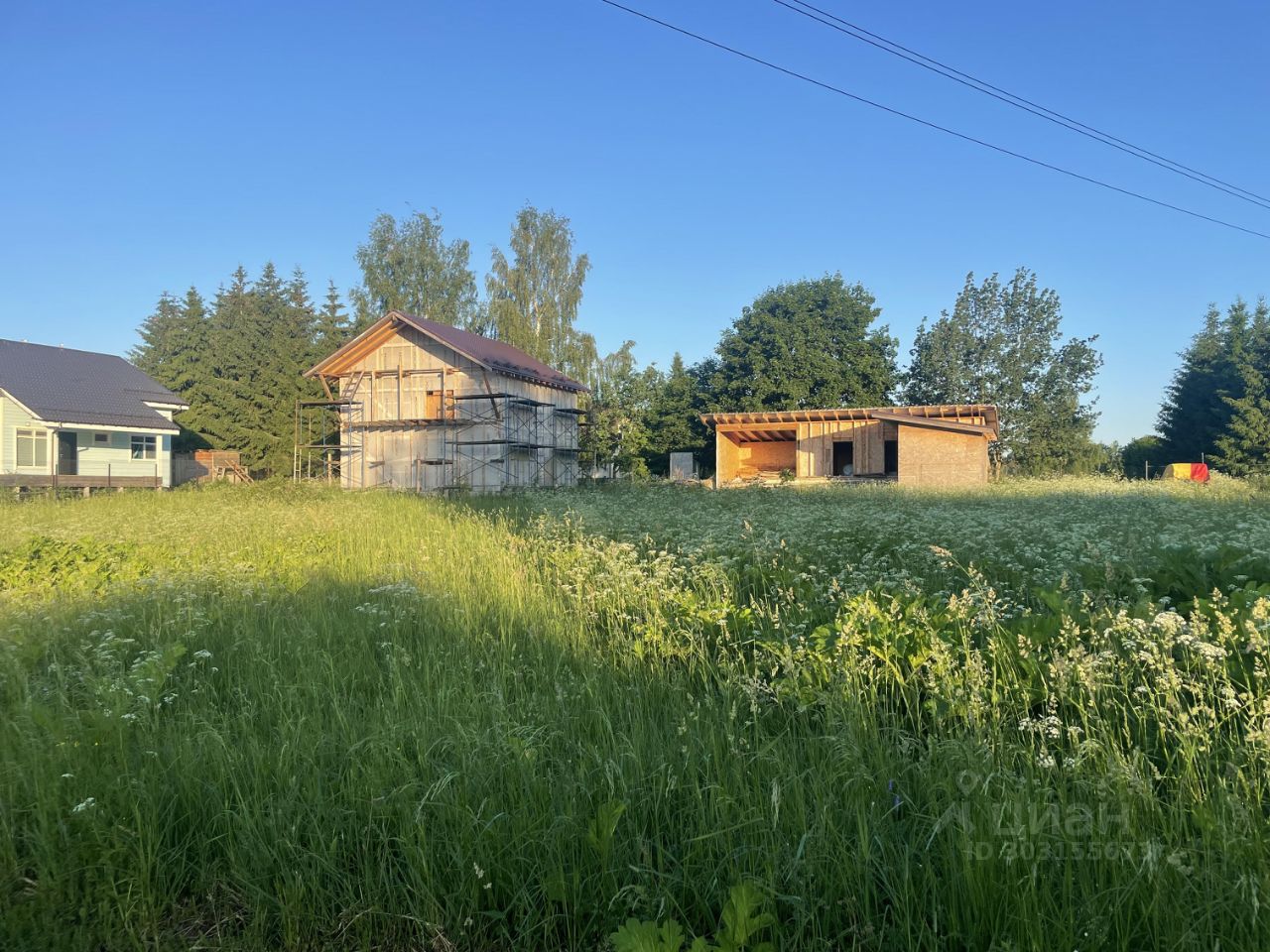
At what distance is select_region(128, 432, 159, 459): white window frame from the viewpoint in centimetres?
3002

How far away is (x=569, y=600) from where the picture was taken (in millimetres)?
4816

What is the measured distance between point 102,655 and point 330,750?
5.61 ft

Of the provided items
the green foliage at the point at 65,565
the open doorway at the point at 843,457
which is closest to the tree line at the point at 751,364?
the open doorway at the point at 843,457

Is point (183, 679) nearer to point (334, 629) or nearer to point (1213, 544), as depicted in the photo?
point (334, 629)

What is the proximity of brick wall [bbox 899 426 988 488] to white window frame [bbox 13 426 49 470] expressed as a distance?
31.0 metres

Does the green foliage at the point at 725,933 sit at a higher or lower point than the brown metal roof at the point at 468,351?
lower

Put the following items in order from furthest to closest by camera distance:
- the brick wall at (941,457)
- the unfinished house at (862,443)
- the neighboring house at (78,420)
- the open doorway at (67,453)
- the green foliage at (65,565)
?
1. the open doorway at (67,453)
2. the neighboring house at (78,420)
3. the unfinished house at (862,443)
4. the brick wall at (941,457)
5. the green foliage at (65,565)

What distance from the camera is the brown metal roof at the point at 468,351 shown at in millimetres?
26562

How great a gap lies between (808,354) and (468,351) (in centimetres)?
1898

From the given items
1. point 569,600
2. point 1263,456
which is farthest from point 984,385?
point 569,600

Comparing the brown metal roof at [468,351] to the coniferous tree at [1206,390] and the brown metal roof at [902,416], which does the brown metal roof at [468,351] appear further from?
the coniferous tree at [1206,390]

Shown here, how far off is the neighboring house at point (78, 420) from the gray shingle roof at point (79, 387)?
0.10ft

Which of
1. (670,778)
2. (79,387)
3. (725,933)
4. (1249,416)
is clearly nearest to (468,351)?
(79,387)

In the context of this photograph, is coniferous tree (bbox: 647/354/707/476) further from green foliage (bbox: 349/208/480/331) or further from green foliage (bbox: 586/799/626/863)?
green foliage (bbox: 586/799/626/863)
